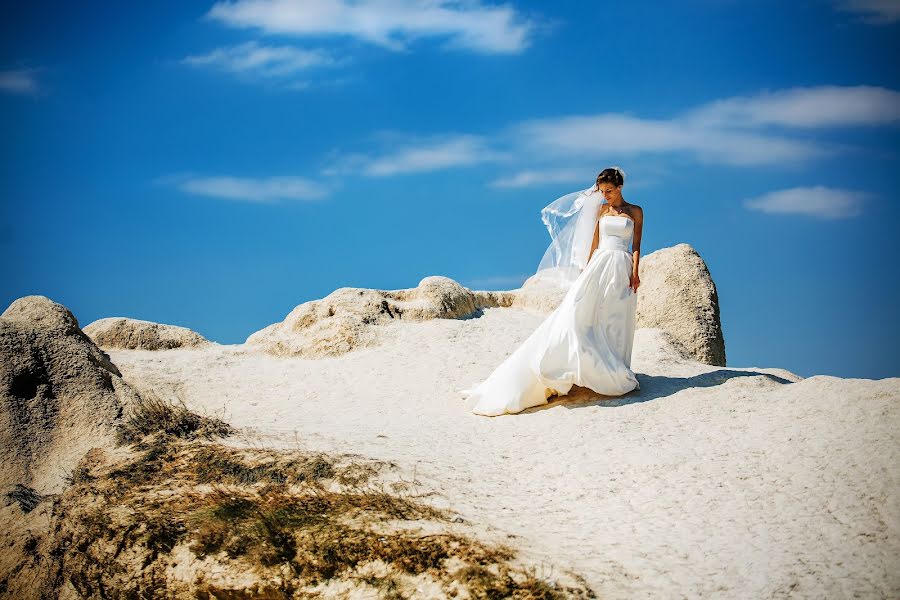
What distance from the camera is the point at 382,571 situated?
18.9 feet

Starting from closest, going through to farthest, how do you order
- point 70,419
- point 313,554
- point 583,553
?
point 583,553 < point 313,554 < point 70,419

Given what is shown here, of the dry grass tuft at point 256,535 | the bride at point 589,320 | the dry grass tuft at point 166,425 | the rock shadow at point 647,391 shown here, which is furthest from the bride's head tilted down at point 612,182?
the dry grass tuft at point 166,425

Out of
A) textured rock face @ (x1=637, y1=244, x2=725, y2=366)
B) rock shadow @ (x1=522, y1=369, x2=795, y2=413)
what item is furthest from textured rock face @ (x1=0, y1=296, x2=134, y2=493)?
textured rock face @ (x1=637, y1=244, x2=725, y2=366)

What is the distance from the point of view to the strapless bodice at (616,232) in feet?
31.5

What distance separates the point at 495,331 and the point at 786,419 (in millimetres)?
7234

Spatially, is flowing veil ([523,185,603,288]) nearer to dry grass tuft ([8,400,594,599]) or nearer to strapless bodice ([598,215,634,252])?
strapless bodice ([598,215,634,252])

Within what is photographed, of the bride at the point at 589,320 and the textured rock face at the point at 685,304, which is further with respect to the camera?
the textured rock face at the point at 685,304

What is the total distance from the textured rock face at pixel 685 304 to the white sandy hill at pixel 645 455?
105 centimetres

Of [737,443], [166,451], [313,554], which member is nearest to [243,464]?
[166,451]

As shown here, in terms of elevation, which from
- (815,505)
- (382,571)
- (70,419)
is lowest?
(382,571)

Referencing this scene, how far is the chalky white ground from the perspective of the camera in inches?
216

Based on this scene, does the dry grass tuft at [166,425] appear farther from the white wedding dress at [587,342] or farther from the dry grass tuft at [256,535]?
the white wedding dress at [587,342]

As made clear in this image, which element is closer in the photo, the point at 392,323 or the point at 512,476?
the point at 512,476

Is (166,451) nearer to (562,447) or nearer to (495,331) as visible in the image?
(562,447)
